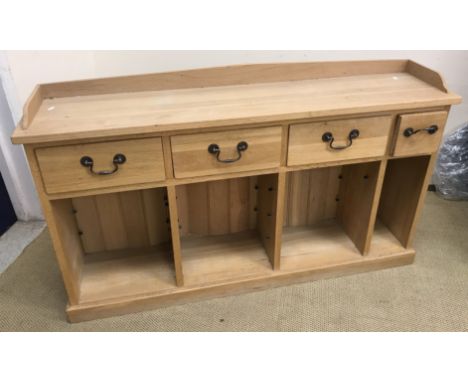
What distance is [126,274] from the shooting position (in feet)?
5.28

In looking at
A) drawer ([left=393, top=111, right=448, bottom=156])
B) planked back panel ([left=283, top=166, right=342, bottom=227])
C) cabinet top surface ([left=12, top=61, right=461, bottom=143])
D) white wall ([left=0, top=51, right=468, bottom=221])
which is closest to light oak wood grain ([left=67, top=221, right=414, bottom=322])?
planked back panel ([left=283, top=166, right=342, bottom=227])

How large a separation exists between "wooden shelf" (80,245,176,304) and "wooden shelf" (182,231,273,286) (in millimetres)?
86

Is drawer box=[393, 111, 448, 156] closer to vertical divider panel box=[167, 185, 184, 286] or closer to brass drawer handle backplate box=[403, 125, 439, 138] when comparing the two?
brass drawer handle backplate box=[403, 125, 439, 138]

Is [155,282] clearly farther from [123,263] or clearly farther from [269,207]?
[269,207]

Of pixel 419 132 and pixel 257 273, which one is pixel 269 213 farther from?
pixel 419 132

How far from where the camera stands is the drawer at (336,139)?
1313 mm

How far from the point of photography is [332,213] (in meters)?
1.91

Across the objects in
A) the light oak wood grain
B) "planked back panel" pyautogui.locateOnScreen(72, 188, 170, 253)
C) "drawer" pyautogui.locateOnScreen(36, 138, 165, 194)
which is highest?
"drawer" pyautogui.locateOnScreen(36, 138, 165, 194)

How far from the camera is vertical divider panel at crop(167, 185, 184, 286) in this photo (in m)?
1.33

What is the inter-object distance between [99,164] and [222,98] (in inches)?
18.6

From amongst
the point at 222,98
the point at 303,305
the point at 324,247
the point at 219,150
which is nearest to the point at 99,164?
the point at 219,150

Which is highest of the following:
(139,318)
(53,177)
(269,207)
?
(53,177)

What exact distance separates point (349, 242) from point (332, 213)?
185mm

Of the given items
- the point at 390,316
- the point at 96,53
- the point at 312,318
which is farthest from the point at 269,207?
the point at 96,53
